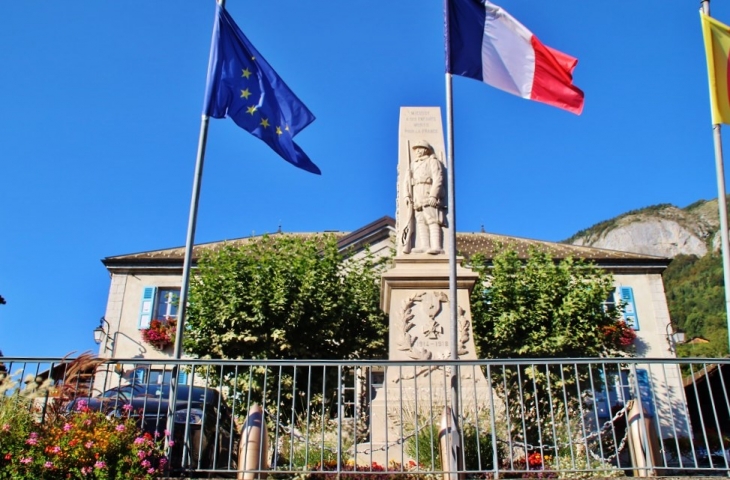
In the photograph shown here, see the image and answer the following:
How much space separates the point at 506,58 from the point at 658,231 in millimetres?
135828

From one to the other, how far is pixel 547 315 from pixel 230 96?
12513 millimetres

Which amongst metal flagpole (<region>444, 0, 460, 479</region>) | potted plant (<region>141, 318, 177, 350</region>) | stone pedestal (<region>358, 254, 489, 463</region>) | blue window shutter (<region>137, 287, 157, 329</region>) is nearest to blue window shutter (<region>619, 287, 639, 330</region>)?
potted plant (<region>141, 318, 177, 350</region>)

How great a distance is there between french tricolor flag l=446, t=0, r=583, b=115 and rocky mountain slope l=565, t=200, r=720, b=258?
122887 mm

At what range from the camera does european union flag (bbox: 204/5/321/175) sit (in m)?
8.73

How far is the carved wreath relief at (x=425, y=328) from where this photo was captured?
9109 mm

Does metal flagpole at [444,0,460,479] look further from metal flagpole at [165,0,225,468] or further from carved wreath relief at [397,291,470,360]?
metal flagpole at [165,0,225,468]

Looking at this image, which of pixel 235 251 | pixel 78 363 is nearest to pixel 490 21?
pixel 78 363

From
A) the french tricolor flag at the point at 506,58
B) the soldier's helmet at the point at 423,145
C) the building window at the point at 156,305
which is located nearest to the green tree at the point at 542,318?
the soldier's helmet at the point at 423,145

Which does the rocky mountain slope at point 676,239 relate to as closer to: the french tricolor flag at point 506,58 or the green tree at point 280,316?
the green tree at point 280,316

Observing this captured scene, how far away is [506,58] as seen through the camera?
29.4ft

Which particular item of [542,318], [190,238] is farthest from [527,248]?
[190,238]

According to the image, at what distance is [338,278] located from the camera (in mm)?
18797

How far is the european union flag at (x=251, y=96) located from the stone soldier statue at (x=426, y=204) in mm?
1993

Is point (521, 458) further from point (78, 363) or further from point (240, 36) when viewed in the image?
point (240, 36)
